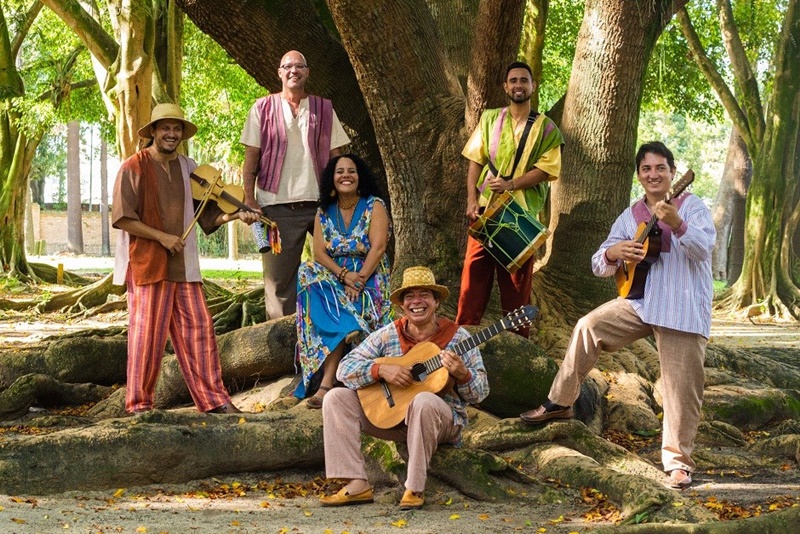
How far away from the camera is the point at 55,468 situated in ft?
19.5

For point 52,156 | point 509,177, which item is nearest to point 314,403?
point 509,177

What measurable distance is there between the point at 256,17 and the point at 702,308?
14.9 ft

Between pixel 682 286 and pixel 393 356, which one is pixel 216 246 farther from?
pixel 682 286

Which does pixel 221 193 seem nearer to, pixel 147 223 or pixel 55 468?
pixel 147 223

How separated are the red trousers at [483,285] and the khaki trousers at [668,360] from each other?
1.27 meters

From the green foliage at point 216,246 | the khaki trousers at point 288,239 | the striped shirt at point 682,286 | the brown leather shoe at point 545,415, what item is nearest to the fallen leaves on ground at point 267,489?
the brown leather shoe at point 545,415

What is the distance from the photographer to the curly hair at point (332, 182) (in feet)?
24.0

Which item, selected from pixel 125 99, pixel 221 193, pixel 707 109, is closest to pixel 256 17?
pixel 221 193

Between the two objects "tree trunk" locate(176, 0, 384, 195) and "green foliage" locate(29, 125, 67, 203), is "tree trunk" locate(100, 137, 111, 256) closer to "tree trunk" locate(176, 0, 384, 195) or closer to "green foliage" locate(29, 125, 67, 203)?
"green foliage" locate(29, 125, 67, 203)

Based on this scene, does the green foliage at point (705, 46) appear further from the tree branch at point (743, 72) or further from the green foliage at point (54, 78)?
the green foliage at point (54, 78)

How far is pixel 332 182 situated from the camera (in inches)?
289

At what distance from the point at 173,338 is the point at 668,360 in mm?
3240

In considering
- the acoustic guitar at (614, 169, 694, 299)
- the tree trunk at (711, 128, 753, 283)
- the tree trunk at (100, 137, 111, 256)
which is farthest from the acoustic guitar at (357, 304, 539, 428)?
the tree trunk at (100, 137, 111, 256)

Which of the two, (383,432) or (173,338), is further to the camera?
(173,338)
